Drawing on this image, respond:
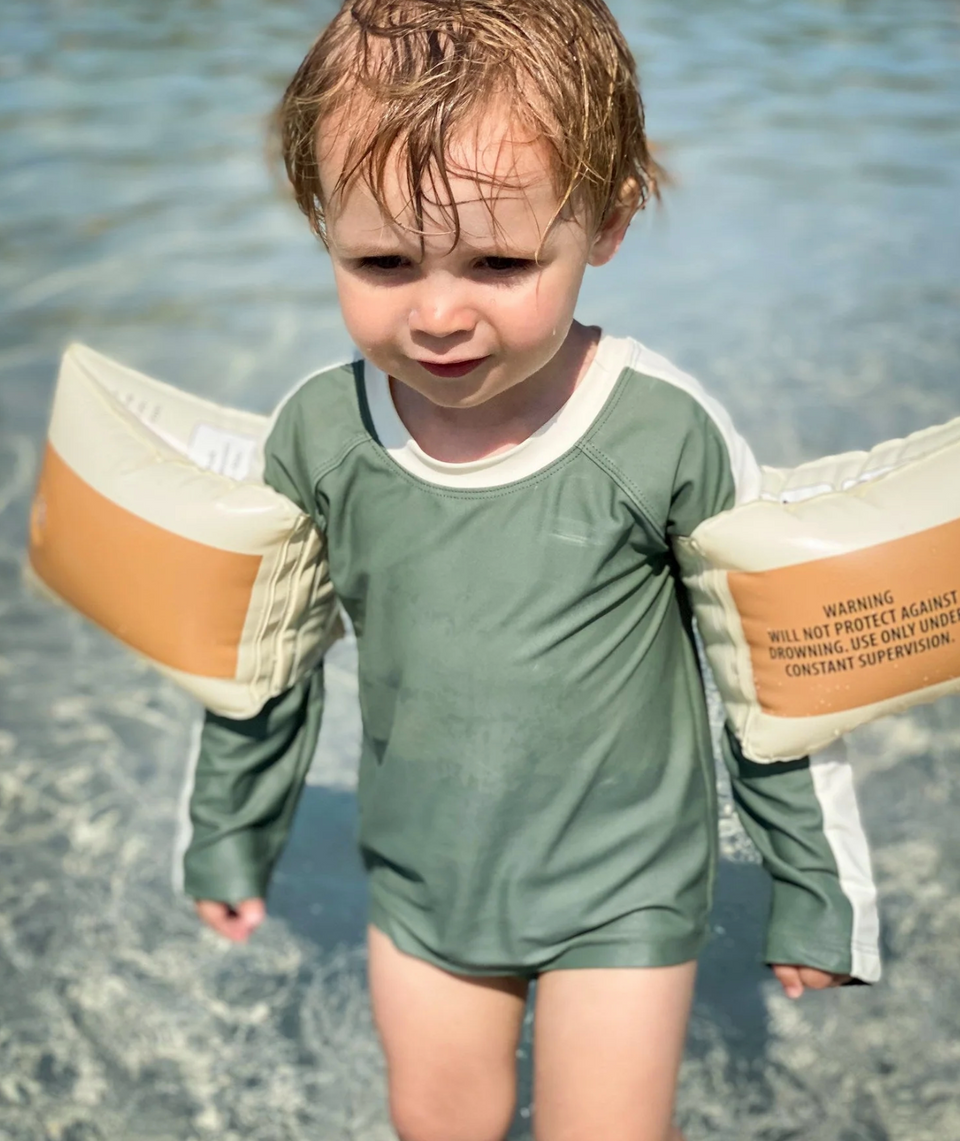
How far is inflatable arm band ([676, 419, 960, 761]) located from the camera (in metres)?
2.11

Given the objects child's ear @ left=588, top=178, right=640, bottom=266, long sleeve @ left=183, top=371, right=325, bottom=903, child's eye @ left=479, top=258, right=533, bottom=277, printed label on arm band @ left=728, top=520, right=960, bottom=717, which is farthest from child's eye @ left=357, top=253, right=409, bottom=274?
long sleeve @ left=183, top=371, right=325, bottom=903

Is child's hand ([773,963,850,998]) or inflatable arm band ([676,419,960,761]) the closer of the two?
inflatable arm band ([676,419,960,761])

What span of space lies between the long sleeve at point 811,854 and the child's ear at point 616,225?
29 centimetres

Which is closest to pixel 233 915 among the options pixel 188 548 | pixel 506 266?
pixel 188 548

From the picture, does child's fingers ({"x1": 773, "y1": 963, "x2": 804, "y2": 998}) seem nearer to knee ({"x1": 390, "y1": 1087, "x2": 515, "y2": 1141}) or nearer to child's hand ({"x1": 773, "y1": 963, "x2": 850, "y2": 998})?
child's hand ({"x1": 773, "y1": 963, "x2": 850, "y2": 998})

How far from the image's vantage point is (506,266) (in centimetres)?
186

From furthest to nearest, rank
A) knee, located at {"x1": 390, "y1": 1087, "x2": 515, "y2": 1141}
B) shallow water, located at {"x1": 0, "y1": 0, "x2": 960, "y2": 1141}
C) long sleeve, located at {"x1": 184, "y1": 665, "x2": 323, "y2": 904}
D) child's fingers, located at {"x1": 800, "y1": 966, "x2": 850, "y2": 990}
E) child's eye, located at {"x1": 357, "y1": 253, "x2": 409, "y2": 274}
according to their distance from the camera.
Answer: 1. shallow water, located at {"x1": 0, "y1": 0, "x2": 960, "y2": 1141}
2. long sleeve, located at {"x1": 184, "y1": 665, "x2": 323, "y2": 904}
3. knee, located at {"x1": 390, "y1": 1087, "x2": 515, "y2": 1141}
4. child's fingers, located at {"x1": 800, "y1": 966, "x2": 850, "y2": 990}
5. child's eye, located at {"x1": 357, "y1": 253, "x2": 409, "y2": 274}

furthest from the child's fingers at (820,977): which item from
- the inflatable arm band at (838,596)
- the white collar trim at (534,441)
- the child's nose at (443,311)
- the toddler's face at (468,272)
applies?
the child's nose at (443,311)

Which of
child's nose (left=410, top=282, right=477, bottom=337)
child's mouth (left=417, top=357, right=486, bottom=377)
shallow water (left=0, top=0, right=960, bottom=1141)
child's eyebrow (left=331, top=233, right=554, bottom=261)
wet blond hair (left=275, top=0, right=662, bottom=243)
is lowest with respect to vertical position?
shallow water (left=0, top=0, right=960, bottom=1141)

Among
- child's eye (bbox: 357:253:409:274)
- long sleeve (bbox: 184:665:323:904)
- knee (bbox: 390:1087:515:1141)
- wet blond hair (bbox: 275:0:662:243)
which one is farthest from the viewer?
long sleeve (bbox: 184:665:323:904)

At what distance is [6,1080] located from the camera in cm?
306

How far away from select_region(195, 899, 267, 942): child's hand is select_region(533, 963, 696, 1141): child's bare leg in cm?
55

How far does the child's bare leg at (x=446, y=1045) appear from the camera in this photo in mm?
2305

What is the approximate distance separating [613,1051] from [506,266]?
1130 millimetres
